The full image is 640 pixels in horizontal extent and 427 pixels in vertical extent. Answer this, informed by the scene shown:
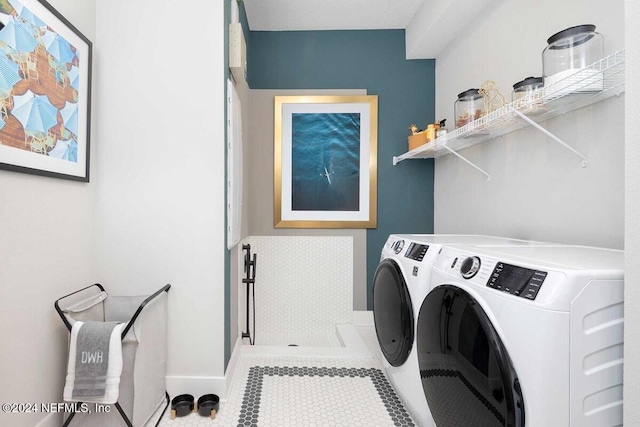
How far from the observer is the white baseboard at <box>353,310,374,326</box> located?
9.25ft

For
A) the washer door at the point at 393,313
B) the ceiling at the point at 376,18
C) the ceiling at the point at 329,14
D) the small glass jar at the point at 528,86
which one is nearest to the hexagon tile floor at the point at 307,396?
the washer door at the point at 393,313

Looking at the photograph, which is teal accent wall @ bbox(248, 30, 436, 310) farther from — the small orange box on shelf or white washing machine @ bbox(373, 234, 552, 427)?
white washing machine @ bbox(373, 234, 552, 427)

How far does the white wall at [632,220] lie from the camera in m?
0.75

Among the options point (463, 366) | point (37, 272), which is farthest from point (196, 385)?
point (463, 366)

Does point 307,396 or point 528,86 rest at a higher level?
point 528,86

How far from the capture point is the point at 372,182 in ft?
9.19

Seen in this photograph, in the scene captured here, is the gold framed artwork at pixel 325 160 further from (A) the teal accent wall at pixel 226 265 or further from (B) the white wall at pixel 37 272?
(B) the white wall at pixel 37 272

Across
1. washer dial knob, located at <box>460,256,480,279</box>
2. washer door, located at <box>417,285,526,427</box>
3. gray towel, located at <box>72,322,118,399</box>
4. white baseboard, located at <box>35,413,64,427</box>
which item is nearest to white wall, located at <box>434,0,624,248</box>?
washer dial knob, located at <box>460,256,480,279</box>

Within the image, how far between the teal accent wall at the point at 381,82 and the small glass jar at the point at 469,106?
830mm

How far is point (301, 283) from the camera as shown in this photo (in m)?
2.80

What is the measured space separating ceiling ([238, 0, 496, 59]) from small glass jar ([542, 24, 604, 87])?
3.58 ft

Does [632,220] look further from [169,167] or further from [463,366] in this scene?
[169,167]

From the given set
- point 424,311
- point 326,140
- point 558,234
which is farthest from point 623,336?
point 326,140

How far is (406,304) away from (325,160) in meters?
1.54
